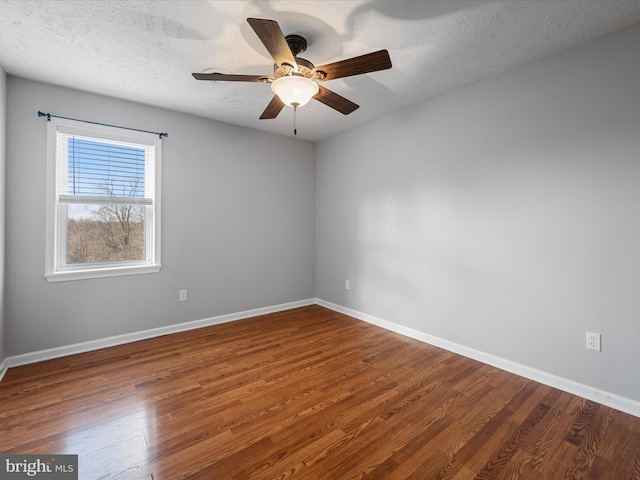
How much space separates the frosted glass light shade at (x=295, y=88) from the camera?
6.07 ft

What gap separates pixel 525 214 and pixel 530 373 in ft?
4.28

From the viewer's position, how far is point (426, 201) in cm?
313

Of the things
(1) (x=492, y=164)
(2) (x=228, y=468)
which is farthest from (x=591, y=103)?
(2) (x=228, y=468)

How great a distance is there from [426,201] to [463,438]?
2150 mm

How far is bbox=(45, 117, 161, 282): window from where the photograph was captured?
2738 mm

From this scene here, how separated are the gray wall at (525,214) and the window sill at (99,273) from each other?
2.67 m

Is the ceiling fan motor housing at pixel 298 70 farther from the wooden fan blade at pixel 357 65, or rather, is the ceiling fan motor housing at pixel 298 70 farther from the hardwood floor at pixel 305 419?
A: the hardwood floor at pixel 305 419

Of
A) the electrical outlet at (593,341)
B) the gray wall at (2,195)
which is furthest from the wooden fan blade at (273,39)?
the electrical outlet at (593,341)

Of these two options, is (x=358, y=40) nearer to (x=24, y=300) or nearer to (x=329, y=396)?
(x=329, y=396)

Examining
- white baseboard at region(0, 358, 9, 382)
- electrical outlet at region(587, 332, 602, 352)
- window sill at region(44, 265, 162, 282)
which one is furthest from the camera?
window sill at region(44, 265, 162, 282)

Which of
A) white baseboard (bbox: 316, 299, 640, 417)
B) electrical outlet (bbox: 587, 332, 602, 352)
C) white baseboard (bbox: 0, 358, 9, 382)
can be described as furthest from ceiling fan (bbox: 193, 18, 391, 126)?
white baseboard (bbox: 0, 358, 9, 382)

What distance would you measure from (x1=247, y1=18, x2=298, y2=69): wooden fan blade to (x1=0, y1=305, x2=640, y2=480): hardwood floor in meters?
2.20

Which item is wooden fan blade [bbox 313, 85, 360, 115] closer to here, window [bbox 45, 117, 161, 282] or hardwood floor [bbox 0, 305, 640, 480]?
window [bbox 45, 117, 161, 282]

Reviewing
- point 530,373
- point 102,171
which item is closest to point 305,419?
point 530,373
